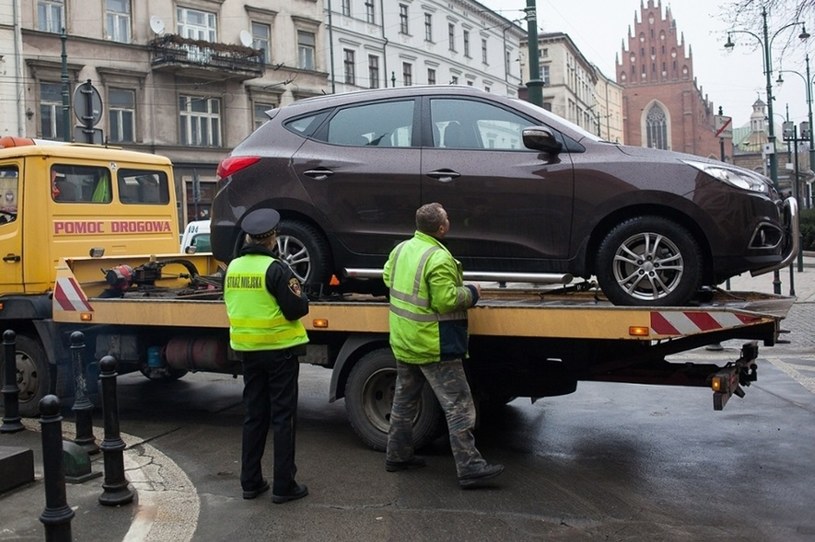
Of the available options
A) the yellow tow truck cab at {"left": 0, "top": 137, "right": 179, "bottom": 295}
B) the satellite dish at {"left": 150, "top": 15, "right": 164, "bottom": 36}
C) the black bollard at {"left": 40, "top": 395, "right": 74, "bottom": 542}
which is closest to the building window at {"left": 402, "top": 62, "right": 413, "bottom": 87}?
the satellite dish at {"left": 150, "top": 15, "right": 164, "bottom": 36}

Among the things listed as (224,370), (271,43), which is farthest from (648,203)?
(271,43)

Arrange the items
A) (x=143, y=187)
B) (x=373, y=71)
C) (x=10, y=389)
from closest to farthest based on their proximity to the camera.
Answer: (x=10, y=389)
(x=143, y=187)
(x=373, y=71)

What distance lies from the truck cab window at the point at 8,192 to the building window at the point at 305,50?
33.0m

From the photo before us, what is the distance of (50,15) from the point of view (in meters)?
30.7

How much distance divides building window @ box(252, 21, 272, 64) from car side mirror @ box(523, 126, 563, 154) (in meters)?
33.9

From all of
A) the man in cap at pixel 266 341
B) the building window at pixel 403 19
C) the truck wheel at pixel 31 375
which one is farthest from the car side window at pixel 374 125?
the building window at pixel 403 19

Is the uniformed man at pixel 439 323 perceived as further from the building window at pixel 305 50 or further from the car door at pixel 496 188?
the building window at pixel 305 50

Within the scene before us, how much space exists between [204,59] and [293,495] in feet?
105

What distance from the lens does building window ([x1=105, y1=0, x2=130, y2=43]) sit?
107 ft

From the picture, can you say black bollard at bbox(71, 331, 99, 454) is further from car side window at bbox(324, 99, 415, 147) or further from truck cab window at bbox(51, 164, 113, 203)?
car side window at bbox(324, 99, 415, 147)

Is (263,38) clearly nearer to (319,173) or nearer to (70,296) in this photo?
(70,296)

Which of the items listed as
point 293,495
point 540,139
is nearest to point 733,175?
point 540,139

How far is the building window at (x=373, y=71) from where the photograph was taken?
44312 millimetres

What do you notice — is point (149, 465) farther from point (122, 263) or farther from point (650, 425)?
point (650, 425)
